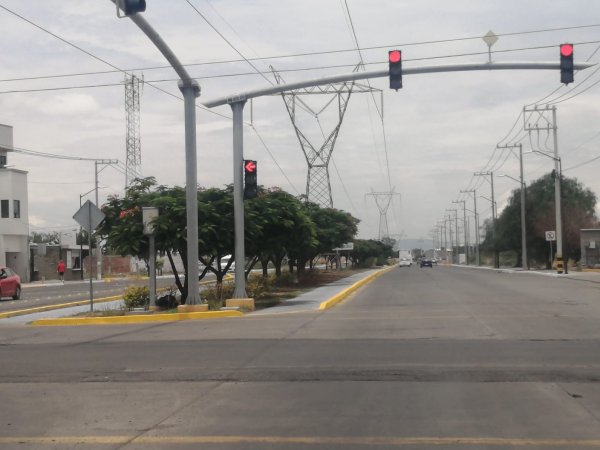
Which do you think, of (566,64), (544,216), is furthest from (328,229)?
(544,216)

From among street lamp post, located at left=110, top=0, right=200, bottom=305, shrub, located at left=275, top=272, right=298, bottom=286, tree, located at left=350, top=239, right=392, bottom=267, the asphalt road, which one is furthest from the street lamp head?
tree, located at left=350, top=239, right=392, bottom=267

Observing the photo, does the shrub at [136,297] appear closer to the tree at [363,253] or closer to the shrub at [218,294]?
the shrub at [218,294]

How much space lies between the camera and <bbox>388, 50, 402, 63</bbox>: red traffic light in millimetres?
19781

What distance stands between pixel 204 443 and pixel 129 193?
19204 millimetres

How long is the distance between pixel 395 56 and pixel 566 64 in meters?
4.33

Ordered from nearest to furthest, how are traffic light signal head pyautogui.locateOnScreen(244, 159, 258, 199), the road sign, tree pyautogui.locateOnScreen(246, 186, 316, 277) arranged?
1. the road sign
2. traffic light signal head pyautogui.locateOnScreen(244, 159, 258, 199)
3. tree pyautogui.locateOnScreen(246, 186, 316, 277)

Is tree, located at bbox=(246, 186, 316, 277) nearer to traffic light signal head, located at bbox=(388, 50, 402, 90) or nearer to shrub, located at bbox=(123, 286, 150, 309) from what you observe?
shrub, located at bbox=(123, 286, 150, 309)

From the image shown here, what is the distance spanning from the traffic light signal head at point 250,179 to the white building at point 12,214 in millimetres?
40323

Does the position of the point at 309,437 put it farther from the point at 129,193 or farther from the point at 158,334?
the point at 129,193

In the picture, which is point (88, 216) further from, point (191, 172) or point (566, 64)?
point (566, 64)

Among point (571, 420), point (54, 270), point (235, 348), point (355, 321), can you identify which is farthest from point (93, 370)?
point (54, 270)

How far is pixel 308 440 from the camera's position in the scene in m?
7.37

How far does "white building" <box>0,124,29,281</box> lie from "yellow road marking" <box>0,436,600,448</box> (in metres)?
54.2

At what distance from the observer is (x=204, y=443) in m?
7.34
